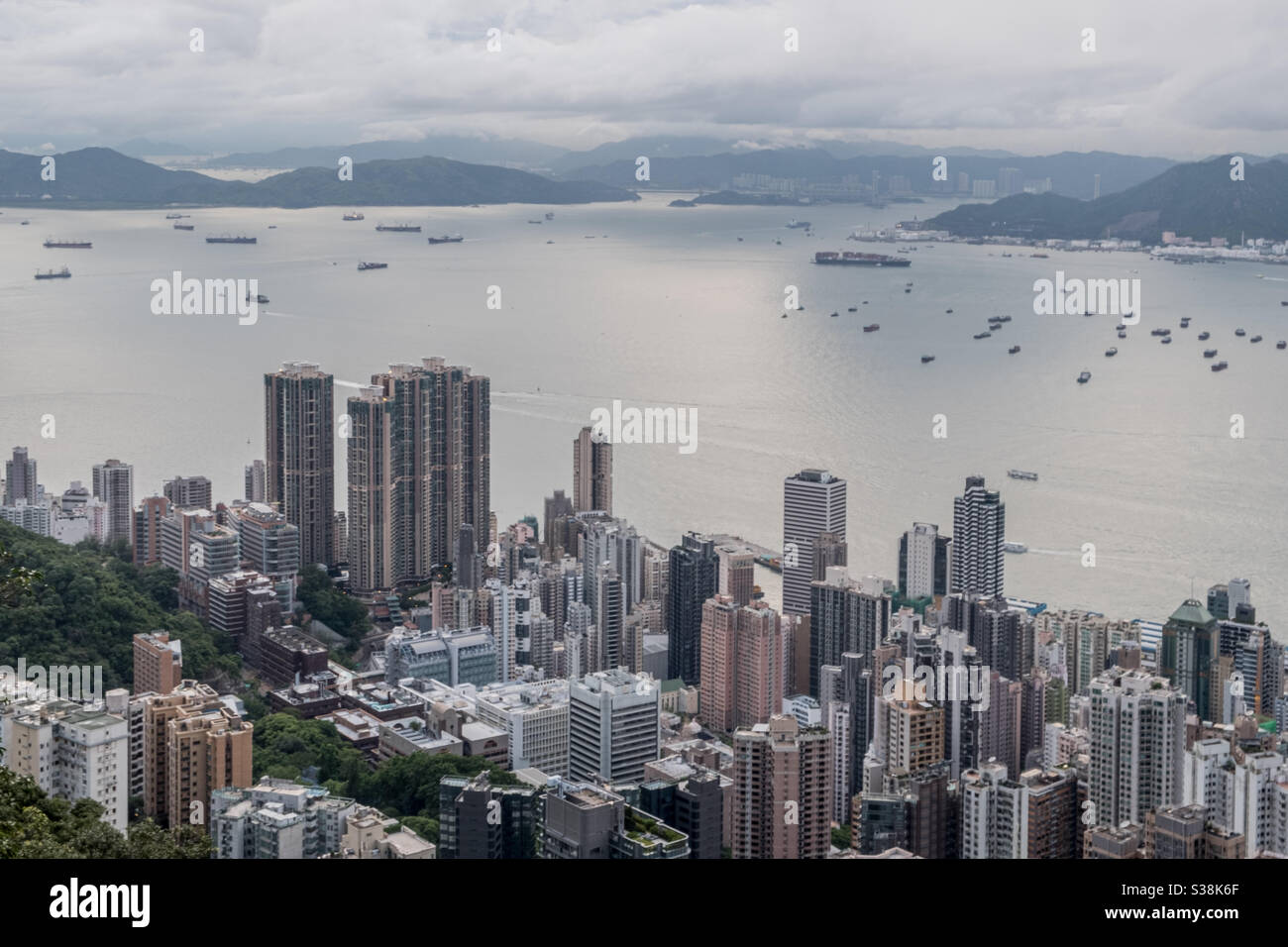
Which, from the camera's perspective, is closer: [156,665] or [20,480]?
[156,665]

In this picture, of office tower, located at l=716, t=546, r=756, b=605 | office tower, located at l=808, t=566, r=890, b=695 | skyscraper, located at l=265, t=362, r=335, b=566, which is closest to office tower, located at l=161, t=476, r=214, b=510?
skyscraper, located at l=265, t=362, r=335, b=566

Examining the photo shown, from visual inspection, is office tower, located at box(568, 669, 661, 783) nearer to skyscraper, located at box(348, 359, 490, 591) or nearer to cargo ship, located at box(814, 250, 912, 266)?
skyscraper, located at box(348, 359, 490, 591)

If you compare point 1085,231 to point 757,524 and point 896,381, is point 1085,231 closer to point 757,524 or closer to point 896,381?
point 896,381

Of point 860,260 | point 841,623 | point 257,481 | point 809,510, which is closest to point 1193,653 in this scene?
point 841,623

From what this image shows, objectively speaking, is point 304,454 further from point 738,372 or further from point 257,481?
point 738,372

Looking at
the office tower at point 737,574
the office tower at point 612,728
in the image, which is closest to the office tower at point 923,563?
the office tower at point 737,574

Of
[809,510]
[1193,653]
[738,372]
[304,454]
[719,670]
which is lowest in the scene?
[719,670]
